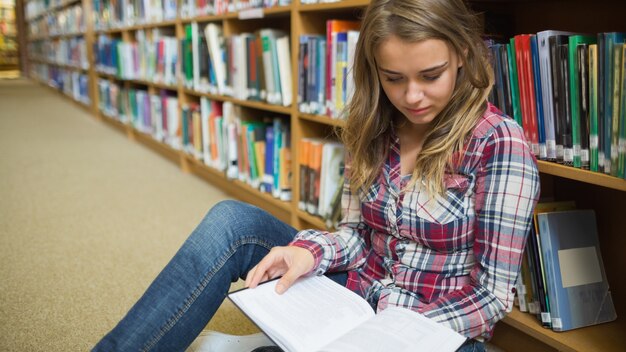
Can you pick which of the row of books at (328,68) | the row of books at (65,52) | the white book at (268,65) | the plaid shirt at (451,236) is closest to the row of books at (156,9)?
the white book at (268,65)

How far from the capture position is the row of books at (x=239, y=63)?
77.5 inches

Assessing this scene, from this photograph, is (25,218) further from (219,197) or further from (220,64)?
(220,64)

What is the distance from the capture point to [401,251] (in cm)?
99

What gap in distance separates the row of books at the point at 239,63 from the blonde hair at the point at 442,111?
951 millimetres

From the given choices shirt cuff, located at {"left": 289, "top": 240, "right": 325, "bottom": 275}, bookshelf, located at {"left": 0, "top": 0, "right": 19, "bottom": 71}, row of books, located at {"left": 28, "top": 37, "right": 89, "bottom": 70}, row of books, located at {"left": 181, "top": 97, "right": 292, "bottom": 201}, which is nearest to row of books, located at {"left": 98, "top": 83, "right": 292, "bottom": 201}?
row of books, located at {"left": 181, "top": 97, "right": 292, "bottom": 201}

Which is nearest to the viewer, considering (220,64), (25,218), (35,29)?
(25,218)

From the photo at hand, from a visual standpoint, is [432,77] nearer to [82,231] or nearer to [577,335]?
[577,335]

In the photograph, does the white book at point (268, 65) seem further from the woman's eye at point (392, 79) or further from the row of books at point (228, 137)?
the woman's eye at point (392, 79)

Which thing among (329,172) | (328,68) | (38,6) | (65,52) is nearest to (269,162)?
(329,172)

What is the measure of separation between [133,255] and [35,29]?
8651 millimetres

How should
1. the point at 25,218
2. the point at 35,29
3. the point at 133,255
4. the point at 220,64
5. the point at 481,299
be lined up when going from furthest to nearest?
the point at 35,29, the point at 220,64, the point at 25,218, the point at 133,255, the point at 481,299

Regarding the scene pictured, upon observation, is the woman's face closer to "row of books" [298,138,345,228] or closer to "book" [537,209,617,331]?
"book" [537,209,617,331]

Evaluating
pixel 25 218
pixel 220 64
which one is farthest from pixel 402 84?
pixel 25 218

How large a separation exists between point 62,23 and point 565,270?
692 centimetres
